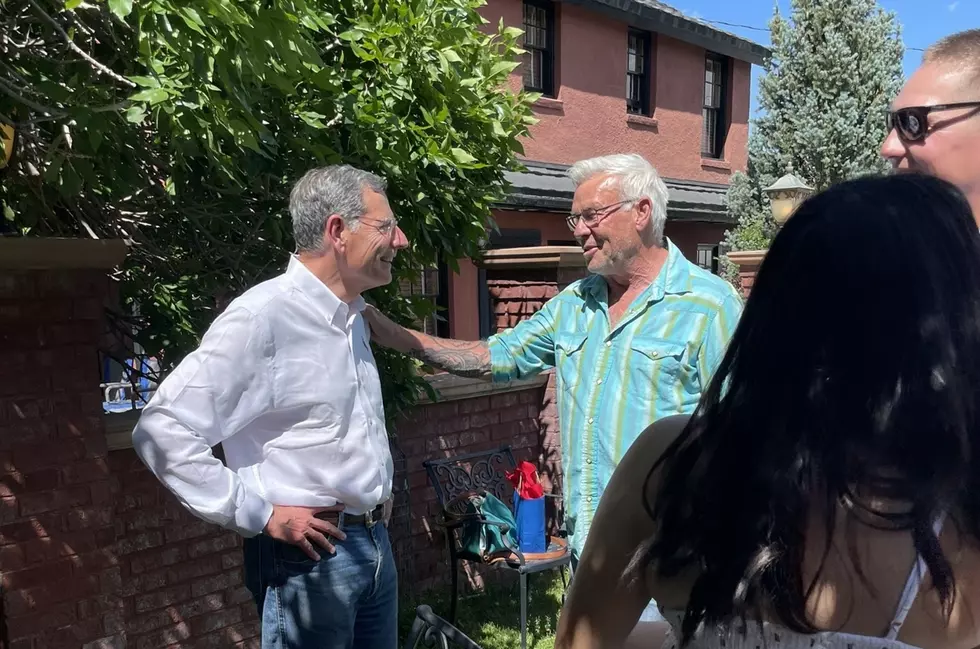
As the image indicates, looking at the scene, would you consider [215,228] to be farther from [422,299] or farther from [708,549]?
[708,549]

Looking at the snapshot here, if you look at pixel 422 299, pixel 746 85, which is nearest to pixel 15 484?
pixel 422 299

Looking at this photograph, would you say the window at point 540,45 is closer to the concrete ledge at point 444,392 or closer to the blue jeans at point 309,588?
the concrete ledge at point 444,392

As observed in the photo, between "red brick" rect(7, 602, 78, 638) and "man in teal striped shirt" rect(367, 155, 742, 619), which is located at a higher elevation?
"man in teal striped shirt" rect(367, 155, 742, 619)

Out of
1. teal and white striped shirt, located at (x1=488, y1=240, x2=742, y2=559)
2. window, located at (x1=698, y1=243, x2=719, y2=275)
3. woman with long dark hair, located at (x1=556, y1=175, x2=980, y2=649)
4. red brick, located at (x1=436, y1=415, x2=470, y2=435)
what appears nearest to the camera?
woman with long dark hair, located at (x1=556, y1=175, x2=980, y2=649)

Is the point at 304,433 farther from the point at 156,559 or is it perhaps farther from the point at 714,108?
the point at 714,108

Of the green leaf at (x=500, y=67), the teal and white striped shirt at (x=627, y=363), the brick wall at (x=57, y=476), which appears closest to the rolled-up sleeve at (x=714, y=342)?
the teal and white striped shirt at (x=627, y=363)

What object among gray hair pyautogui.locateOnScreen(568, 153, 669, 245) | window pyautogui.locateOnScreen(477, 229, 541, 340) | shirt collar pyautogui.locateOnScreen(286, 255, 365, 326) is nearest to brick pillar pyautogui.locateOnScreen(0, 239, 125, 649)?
shirt collar pyautogui.locateOnScreen(286, 255, 365, 326)

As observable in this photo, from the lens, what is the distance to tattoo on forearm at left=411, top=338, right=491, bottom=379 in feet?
9.62

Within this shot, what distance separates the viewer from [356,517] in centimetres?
238

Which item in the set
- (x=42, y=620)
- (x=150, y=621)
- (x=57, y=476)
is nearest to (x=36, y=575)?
(x=42, y=620)

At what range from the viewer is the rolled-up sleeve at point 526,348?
114 inches

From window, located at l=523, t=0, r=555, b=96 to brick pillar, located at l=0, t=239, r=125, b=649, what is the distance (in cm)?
908

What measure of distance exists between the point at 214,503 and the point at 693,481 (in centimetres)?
142

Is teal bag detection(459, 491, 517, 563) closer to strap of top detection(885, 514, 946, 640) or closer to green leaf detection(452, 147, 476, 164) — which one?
green leaf detection(452, 147, 476, 164)
